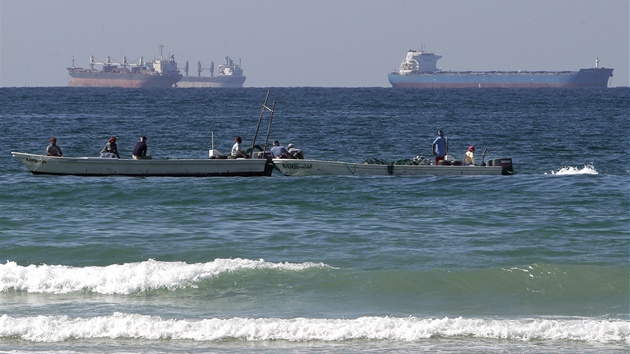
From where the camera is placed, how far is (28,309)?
14609mm

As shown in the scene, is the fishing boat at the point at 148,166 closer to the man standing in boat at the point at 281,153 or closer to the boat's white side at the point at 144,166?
the boat's white side at the point at 144,166

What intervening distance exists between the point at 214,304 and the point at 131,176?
14.8 m

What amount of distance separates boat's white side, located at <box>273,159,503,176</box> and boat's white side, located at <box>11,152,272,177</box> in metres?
0.76

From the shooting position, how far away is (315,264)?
17.0 m

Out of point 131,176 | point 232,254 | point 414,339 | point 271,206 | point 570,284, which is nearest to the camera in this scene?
point 414,339

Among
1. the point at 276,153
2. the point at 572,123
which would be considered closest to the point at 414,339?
the point at 276,153

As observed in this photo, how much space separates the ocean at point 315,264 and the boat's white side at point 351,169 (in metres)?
0.44

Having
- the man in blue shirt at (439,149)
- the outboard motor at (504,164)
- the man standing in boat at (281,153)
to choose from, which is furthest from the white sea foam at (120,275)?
the outboard motor at (504,164)

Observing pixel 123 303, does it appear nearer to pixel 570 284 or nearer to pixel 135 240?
pixel 135 240

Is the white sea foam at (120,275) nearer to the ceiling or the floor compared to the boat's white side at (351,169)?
nearer to the floor

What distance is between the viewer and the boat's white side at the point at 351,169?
29125 millimetres

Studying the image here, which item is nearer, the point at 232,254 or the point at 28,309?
the point at 28,309

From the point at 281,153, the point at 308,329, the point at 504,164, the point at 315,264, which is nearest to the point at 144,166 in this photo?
the point at 281,153

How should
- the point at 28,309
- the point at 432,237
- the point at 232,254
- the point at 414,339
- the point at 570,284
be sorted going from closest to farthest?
the point at 414,339
the point at 28,309
the point at 570,284
the point at 232,254
the point at 432,237
